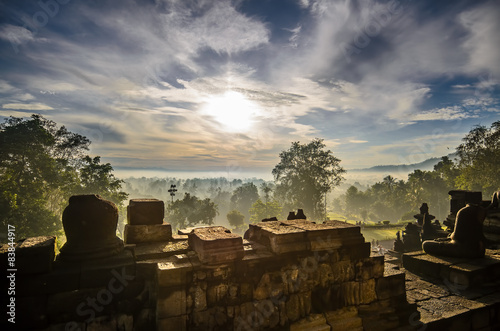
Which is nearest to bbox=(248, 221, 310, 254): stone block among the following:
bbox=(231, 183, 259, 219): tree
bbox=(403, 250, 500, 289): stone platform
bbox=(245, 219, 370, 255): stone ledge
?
bbox=(245, 219, 370, 255): stone ledge

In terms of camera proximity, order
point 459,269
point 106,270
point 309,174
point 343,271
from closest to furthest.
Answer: point 106,270, point 343,271, point 459,269, point 309,174

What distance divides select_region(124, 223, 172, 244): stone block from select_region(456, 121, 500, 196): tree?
127 ft

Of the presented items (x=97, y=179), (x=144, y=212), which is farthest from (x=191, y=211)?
(x=144, y=212)

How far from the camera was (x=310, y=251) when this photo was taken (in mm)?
3557

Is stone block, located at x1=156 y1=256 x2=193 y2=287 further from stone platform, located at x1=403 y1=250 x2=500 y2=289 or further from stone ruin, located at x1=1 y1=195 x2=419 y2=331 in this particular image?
stone platform, located at x1=403 y1=250 x2=500 y2=289

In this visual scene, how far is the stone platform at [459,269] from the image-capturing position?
499 centimetres

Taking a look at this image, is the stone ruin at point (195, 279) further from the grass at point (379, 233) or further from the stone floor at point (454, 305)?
the grass at point (379, 233)

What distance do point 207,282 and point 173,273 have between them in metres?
0.45

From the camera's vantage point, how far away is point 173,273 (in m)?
2.87

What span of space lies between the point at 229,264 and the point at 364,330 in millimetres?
2394

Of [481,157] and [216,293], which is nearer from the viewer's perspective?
[216,293]

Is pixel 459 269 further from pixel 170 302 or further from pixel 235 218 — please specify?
pixel 235 218

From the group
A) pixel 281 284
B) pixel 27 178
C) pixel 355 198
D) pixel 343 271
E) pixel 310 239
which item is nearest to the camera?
pixel 281 284

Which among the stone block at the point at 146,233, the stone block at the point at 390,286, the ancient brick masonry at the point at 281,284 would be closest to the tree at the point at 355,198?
the stone block at the point at 390,286
